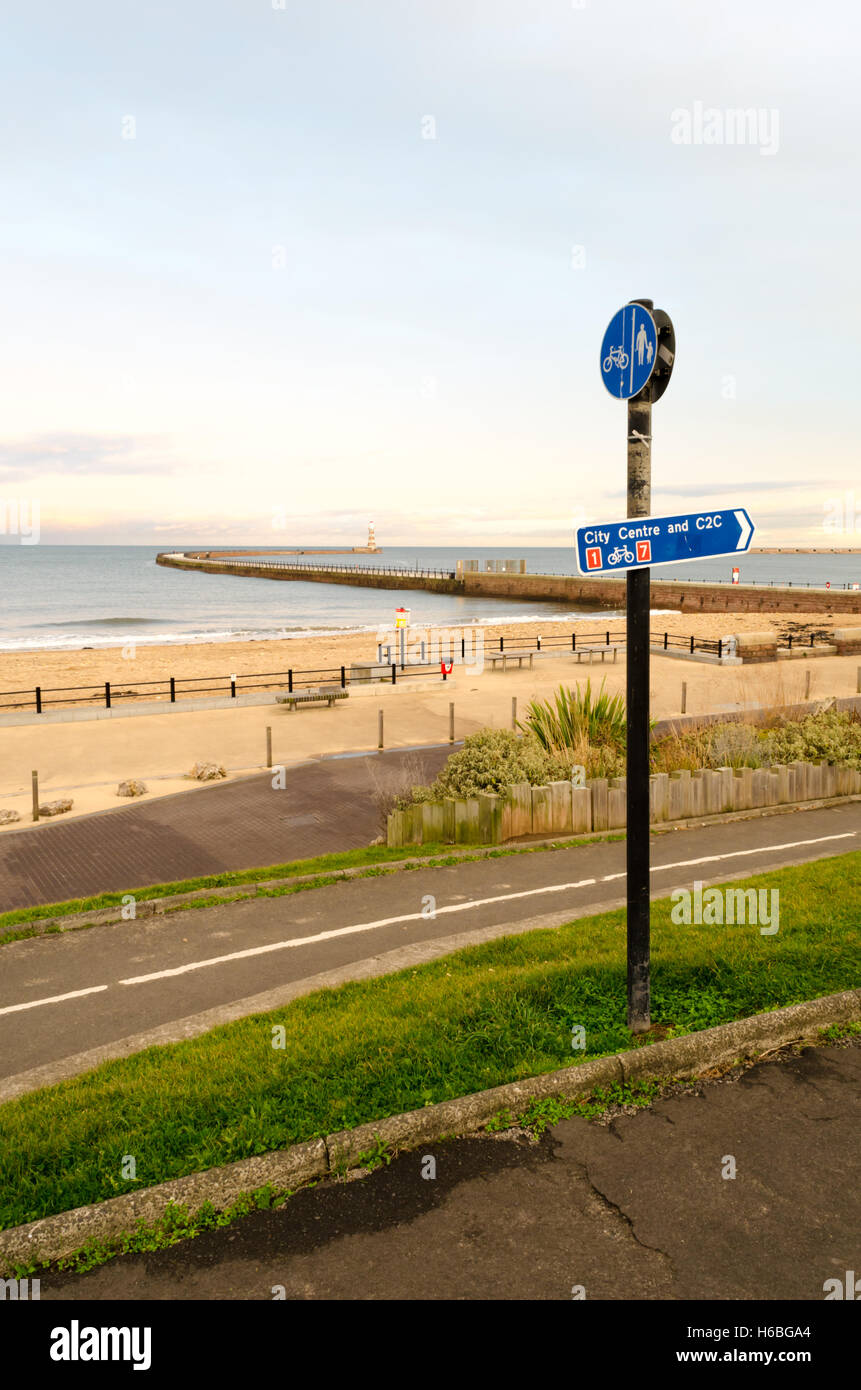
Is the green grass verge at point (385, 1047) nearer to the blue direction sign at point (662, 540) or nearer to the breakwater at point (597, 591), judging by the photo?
the blue direction sign at point (662, 540)

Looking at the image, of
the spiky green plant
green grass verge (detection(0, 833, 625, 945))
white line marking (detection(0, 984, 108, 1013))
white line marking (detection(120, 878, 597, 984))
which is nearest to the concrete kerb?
white line marking (detection(0, 984, 108, 1013))

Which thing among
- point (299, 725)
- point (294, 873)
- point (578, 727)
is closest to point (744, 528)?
point (294, 873)

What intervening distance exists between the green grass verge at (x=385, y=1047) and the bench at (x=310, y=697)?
1723 centimetres

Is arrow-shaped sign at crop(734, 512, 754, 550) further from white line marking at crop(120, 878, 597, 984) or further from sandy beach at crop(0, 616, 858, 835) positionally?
sandy beach at crop(0, 616, 858, 835)

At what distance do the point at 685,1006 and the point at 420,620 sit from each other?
7122cm

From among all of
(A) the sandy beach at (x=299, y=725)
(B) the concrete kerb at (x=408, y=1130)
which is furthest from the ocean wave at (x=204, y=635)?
(B) the concrete kerb at (x=408, y=1130)

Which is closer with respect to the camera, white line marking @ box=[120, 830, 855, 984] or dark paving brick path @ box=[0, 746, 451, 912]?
white line marking @ box=[120, 830, 855, 984]

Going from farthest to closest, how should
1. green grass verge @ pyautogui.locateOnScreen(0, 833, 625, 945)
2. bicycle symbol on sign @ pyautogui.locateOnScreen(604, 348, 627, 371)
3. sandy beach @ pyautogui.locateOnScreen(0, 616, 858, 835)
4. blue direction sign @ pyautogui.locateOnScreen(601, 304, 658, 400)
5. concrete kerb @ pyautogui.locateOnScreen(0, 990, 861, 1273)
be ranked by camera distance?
sandy beach @ pyautogui.locateOnScreen(0, 616, 858, 835) < green grass verge @ pyautogui.locateOnScreen(0, 833, 625, 945) < bicycle symbol on sign @ pyautogui.locateOnScreen(604, 348, 627, 371) < blue direction sign @ pyautogui.locateOnScreen(601, 304, 658, 400) < concrete kerb @ pyautogui.locateOnScreen(0, 990, 861, 1273)

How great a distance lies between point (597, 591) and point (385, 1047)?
93.6 m

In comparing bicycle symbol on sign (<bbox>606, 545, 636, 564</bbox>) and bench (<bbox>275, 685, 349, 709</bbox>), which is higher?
bicycle symbol on sign (<bbox>606, 545, 636, 564</bbox>)

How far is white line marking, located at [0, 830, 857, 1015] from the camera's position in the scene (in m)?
7.54

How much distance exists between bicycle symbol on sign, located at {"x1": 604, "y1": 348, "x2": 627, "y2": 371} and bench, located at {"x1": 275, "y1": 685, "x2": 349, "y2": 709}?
765 inches

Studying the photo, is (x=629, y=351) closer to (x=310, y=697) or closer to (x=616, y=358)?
(x=616, y=358)

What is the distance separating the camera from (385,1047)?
A: 5691 mm
